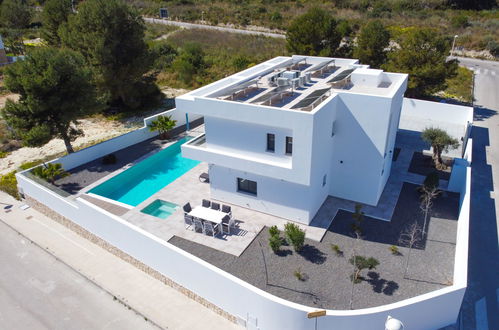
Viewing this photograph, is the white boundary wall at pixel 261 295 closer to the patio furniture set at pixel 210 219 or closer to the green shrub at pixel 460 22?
the patio furniture set at pixel 210 219

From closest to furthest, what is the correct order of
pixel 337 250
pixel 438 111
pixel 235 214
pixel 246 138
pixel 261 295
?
1. pixel 261 295
2. pixel 337 250
3. pixel 246 138
4. pixel 235 214
5. pixel 438 111

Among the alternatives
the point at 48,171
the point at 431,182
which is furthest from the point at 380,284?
the point at 48,171

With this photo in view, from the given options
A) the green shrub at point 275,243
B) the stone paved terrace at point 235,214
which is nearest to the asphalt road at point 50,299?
the stone paved terrace at point 235,214

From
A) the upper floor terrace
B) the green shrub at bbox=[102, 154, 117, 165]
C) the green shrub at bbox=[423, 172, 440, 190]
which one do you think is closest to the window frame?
the upper floor terrace

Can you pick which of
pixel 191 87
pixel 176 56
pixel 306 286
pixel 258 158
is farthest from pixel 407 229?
pixel 176 56

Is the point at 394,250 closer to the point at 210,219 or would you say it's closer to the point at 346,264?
the point at 346,264

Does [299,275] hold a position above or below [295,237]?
below
